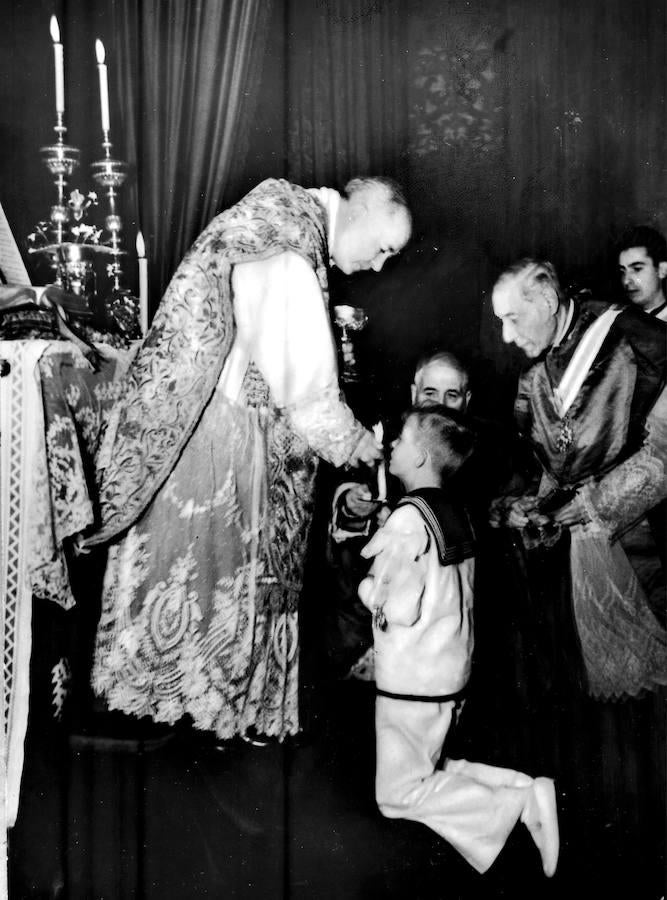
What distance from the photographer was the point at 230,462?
3.25 metres

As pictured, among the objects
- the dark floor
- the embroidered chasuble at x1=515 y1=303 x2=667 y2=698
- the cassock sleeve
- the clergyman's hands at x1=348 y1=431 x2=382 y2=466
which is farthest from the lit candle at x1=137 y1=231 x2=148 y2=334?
the embroidered chasuble at x1=515 y1=303 x2=667 y2=698

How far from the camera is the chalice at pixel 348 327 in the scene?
3.27 m

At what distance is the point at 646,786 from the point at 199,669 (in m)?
1.50

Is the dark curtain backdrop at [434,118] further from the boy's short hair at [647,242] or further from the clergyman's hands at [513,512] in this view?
the clergyman's hands at [513,512]

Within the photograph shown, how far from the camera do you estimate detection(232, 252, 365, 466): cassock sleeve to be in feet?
10.5

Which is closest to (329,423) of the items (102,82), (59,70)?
(102,82)

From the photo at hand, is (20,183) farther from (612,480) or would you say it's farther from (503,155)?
(612,480)

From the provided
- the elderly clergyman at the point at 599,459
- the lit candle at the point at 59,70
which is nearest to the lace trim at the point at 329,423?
the elderly clergyman at the point at 599,459

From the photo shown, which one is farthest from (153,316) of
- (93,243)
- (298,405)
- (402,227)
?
(402,227)

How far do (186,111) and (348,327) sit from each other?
90 centimetres

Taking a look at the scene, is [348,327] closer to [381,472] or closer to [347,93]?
[381,472]

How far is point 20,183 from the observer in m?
3.45

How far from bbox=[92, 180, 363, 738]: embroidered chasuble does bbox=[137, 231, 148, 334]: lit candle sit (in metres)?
0.11

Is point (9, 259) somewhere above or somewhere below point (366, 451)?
above
